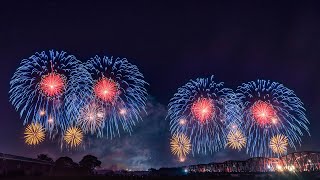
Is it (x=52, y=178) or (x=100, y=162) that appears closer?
(x=52, y=178)

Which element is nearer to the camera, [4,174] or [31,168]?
[4,174]

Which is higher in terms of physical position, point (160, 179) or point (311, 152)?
point (311, 152)

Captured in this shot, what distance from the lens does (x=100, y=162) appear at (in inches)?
6176

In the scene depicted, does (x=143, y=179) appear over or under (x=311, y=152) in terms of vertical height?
under

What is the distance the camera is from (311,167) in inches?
→ 5335

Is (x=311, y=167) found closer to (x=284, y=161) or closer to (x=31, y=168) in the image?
(x=284, y=161)

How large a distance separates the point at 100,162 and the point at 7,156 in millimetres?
81685

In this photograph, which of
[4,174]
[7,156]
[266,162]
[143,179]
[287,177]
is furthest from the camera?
[266,162]

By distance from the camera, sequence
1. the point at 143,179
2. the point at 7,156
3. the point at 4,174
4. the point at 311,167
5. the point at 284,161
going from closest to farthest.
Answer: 1. the point at 4,174
2. the point at 7,156
3. the point at 143,179
4. the point at 311,167
5. the point at 284,161

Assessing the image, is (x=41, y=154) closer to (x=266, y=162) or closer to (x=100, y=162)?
(x=100, y=162)

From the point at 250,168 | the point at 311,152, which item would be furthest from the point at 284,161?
the point at 250,168

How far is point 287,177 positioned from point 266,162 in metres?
66.5

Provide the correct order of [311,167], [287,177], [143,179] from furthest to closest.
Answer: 1. [311,167]
2. [287,177]
3. [143,179]

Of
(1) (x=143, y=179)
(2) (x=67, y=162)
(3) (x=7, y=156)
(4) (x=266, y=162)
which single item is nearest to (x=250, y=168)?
(4) (x=266, y=162)
